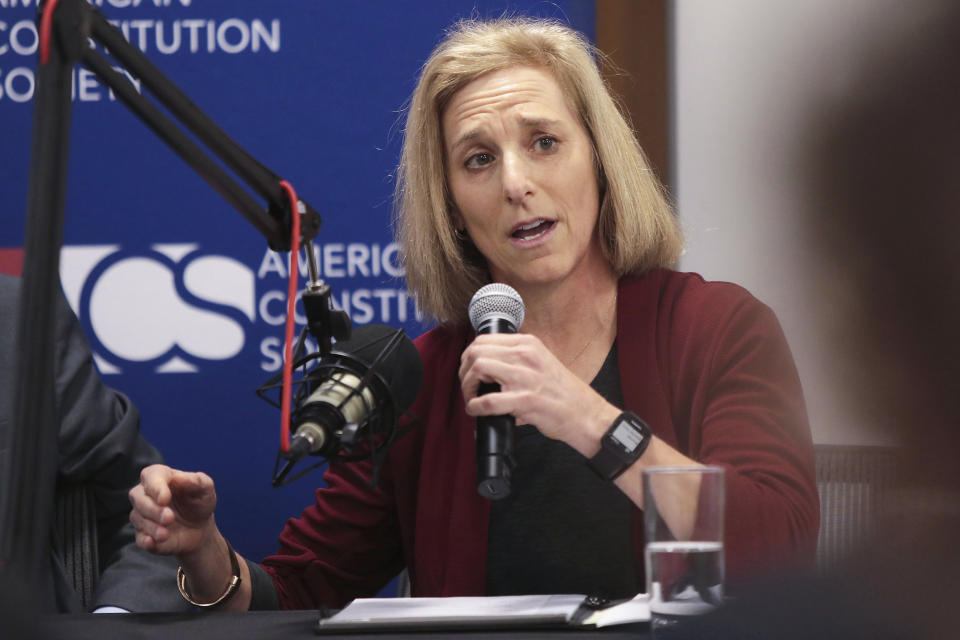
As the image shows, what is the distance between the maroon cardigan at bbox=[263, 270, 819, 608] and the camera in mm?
1562

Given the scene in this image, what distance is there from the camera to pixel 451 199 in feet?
6.59

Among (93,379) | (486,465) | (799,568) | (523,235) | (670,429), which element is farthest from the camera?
(93,379)

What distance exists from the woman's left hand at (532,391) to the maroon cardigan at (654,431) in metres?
0.24

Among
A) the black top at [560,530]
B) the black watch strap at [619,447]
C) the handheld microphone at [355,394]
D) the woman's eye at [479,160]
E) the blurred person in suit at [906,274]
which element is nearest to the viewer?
the blurred person in suit at [906,274]

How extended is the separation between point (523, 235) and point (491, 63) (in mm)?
336

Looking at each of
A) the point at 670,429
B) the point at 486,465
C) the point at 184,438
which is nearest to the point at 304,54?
the point at 184,438

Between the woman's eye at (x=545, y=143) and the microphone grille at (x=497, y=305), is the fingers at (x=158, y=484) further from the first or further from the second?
the woman's eye at (x=545, y=143)

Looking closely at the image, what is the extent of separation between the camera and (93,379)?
1.97 metres

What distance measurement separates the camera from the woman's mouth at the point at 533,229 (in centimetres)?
181

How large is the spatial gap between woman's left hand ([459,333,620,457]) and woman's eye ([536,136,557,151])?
0.58 metres

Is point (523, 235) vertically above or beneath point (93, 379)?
above

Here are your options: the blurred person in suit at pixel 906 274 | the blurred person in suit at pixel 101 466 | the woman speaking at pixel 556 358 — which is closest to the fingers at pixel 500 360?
the woman speaking at pixel 556 358

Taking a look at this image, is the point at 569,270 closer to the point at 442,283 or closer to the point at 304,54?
the point at 442,283

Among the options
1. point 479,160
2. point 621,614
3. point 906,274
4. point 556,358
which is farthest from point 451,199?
point 906,274
